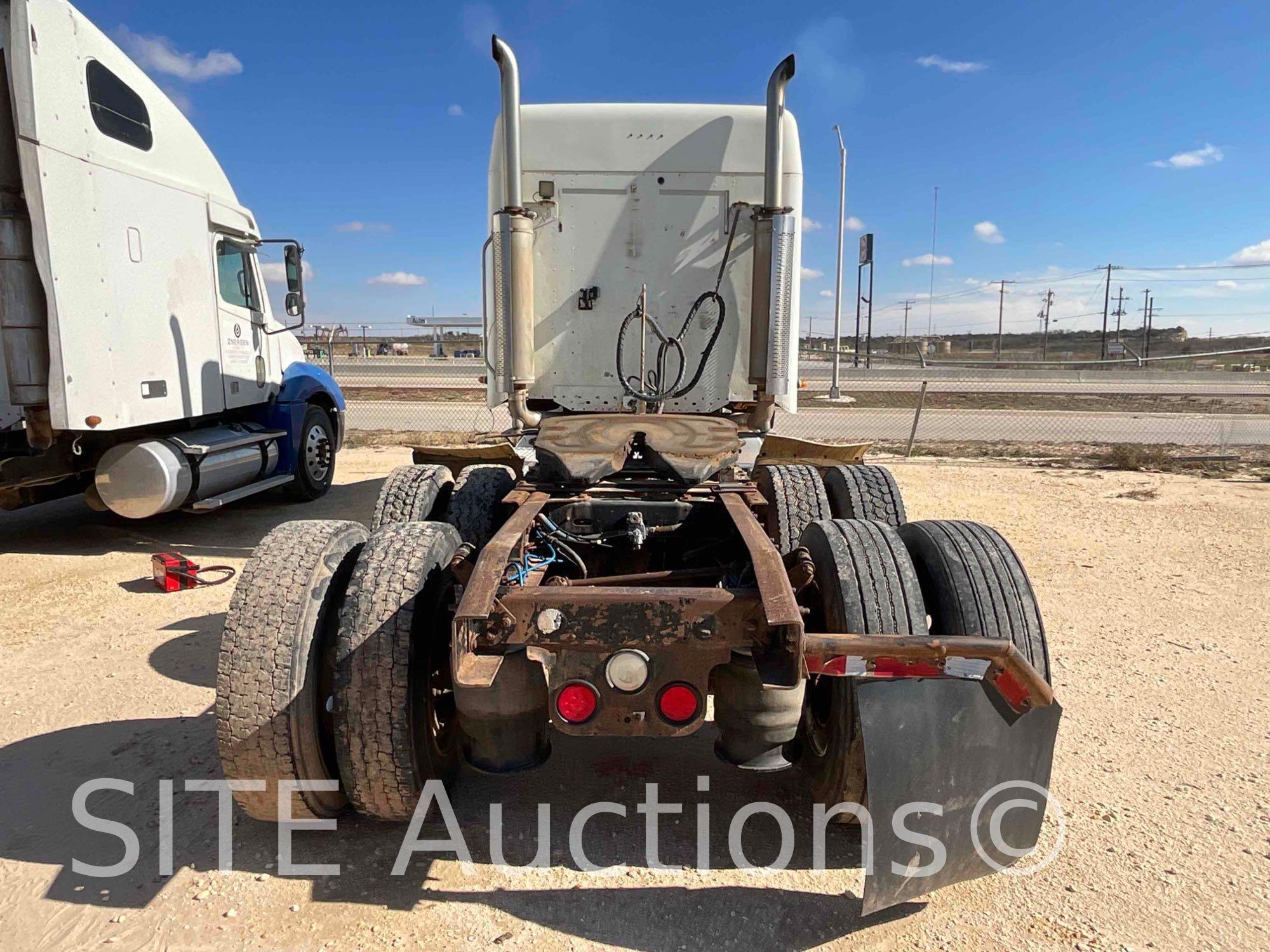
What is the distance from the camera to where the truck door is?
7.78 metres

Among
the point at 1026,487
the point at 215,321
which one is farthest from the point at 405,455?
the point at 1026,487

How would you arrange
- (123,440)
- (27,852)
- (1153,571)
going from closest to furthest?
(27,852)
(1153,571)
(123,440)

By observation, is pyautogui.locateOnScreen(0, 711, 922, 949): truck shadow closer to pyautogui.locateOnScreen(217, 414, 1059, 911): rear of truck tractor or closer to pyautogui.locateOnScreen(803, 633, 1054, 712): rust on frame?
pyautogui.locateOnScreen(217, 414, 1059, 911): rear of truck tractor

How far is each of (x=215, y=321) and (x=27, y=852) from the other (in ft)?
19.1

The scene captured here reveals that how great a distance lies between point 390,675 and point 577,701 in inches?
25.8

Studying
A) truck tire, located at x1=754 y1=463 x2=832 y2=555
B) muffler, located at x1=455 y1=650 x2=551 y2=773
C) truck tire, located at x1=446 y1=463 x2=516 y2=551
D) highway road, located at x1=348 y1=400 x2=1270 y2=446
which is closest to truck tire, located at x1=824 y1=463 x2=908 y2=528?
truck tire, located at x1=754 y1=463 x2=832 y2=555

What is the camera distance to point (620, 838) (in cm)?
293

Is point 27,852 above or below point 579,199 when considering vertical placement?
below

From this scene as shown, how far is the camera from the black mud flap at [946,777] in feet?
7.69

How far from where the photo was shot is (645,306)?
568 centimetres

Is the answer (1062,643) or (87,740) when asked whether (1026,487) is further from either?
(87,740)

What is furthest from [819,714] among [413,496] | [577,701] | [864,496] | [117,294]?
[117,294]

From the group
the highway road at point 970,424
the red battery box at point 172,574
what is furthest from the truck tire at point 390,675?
the highway road at point 970,424

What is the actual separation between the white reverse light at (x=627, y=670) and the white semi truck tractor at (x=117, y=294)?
5.25 m
